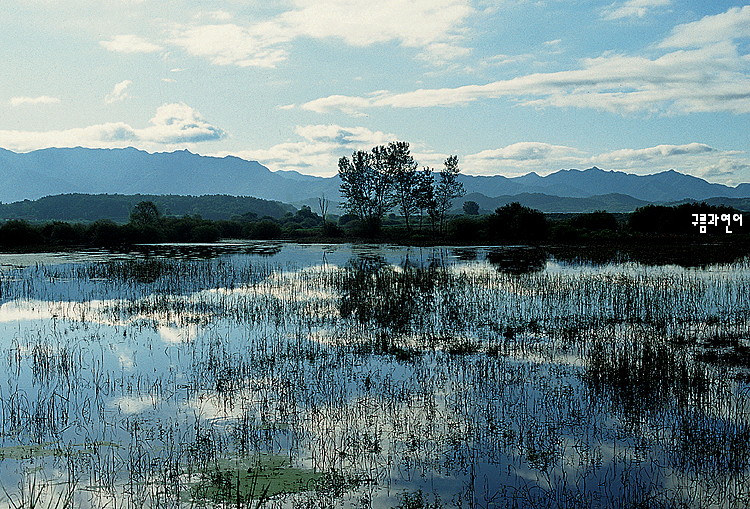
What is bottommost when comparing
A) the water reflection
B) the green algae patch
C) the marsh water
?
the green algae patch

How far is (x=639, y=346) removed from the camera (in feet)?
47.5

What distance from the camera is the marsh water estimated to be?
7.70 metres

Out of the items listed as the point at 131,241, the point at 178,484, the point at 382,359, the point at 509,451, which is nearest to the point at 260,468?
the point at 178,484

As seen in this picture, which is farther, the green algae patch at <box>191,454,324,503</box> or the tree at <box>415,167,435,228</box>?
the tree at <box>415,167,435,228</box>

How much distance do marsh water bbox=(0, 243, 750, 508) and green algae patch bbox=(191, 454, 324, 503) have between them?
0.03 metres

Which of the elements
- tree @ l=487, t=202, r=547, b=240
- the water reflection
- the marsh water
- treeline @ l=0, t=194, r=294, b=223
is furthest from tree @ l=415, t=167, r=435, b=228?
treeline @ l=0, t=194, r=294, b=223

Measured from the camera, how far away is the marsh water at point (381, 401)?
7.70 metres

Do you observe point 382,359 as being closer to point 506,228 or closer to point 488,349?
point 488,349

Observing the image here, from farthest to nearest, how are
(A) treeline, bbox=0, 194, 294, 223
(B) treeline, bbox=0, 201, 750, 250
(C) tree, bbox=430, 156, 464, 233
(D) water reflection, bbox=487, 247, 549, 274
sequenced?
(A) treeline, bbox=0, 194, 294, 223
(C) tree, bbox=430, 156, 464, 233
(B) treeline, bbox=0, 201, 750, 250
(D) water reflection, bbox=487, 247, 549, 274

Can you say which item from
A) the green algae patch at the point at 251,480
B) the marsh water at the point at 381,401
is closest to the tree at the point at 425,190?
the marsh water at the point at 381,401

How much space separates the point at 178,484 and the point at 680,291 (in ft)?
67.4

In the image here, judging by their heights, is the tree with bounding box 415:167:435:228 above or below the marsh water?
above

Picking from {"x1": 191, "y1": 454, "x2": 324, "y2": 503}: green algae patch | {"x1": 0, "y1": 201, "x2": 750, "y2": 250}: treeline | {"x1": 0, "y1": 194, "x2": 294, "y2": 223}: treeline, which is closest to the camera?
{"x1": 191, "y1": 454, "x2": 324, "y2": 503}: green algae patch

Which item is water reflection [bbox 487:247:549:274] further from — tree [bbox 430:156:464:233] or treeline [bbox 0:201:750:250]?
tree [bbox 430:156:464:233]
